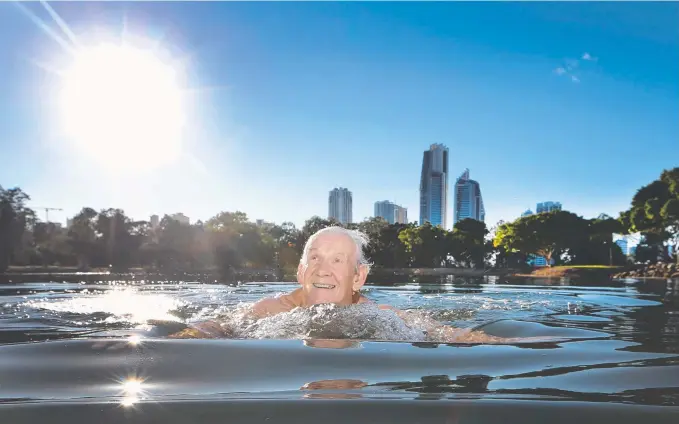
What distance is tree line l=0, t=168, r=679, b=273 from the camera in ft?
184

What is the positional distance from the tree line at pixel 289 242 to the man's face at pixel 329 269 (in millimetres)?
50638

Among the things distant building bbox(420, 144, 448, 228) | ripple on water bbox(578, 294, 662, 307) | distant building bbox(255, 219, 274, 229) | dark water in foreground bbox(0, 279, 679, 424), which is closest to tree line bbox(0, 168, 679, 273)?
distant building bbox(255, 219, 274, 229)

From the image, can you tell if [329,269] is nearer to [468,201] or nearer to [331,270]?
[331,270]

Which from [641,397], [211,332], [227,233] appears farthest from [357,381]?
[227,233]

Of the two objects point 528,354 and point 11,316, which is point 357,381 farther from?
point 11,316

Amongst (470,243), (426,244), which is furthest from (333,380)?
(470,243)

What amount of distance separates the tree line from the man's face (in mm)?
50638

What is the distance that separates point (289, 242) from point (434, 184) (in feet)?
228

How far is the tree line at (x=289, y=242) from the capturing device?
56.2 meters

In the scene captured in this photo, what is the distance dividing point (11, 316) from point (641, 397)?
254 inches

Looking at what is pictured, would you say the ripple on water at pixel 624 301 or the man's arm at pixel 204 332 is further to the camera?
the ripple on water at pixel 624 301

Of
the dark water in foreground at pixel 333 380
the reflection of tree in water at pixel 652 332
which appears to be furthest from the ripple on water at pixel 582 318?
Result: the dark water in foreground at pixel 333 380

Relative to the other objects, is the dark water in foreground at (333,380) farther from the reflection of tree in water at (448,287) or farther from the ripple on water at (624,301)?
the reflection of tree in water at (448,287)

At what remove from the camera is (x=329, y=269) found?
462 cm
